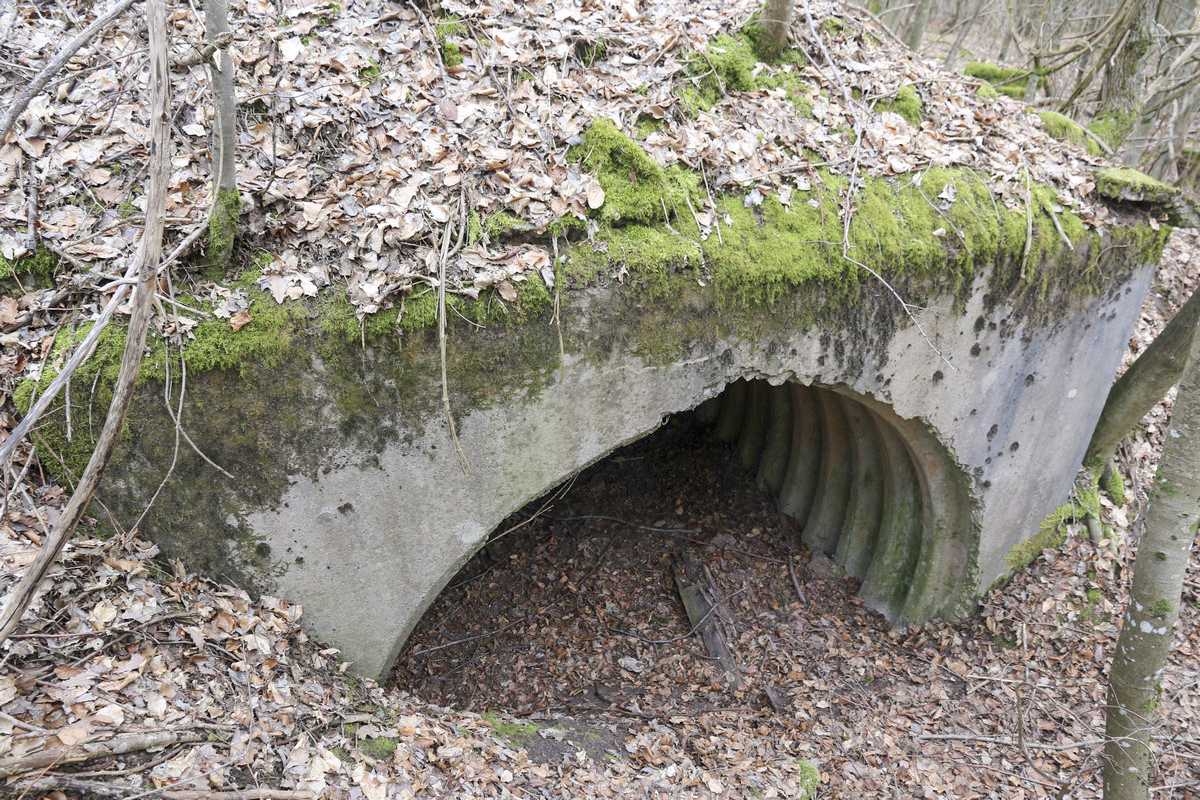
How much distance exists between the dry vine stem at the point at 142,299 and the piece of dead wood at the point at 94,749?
506 mm

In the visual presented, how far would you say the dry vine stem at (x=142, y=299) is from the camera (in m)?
2.35

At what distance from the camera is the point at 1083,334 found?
18.6ft

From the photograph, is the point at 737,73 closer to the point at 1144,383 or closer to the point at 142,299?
the point at 142,299

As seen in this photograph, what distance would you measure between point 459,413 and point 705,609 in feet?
11.8

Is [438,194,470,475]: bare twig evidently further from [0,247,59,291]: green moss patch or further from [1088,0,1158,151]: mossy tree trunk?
[1088,0,1158,151]: mossy tree trunk

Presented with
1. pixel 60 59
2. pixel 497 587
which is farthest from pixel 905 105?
pixel 497 587

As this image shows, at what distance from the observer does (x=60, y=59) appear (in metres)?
2.72

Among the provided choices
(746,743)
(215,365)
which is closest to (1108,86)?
(746,743)

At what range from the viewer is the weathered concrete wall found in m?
3.47

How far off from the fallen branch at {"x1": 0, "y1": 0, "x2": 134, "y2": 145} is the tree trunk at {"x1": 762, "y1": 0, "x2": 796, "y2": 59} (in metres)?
3.79

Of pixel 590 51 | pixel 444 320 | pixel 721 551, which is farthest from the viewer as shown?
pixel 721 551

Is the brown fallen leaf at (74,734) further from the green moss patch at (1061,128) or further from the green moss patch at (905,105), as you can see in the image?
the green moss patch at (1061,128)

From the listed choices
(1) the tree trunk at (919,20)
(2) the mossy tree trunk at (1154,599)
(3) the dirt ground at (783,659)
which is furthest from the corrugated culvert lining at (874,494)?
(1) the tree trunk at (919,20)

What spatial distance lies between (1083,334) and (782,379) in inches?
110
